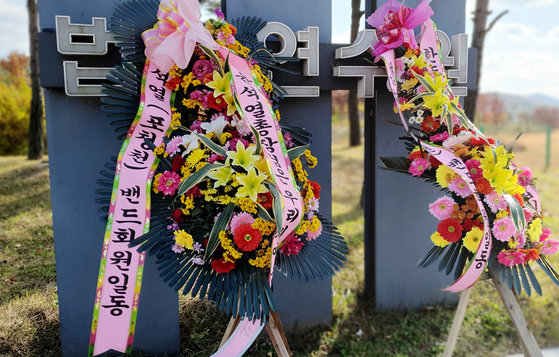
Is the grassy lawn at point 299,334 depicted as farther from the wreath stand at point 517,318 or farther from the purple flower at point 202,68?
the purple flower at point 202,68

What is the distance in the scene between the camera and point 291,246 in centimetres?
171

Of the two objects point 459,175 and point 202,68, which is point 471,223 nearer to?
point 459,175

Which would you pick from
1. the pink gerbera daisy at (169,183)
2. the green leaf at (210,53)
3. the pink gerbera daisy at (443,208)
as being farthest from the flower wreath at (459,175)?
the pink gerbera daisy at (169,183)

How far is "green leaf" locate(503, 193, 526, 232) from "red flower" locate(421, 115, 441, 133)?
21.6 inches

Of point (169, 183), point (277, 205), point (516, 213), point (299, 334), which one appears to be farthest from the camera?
point (299, 334)

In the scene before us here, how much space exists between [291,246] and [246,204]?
32 centimetres

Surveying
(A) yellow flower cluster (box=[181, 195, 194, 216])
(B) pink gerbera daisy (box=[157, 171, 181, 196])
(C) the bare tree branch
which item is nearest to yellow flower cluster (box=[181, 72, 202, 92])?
(B) pink gerbera daisy (box=[157, 171, 181, 196])

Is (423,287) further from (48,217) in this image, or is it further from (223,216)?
(48,217)

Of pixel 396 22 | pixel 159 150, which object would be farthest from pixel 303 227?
pixel 396 22

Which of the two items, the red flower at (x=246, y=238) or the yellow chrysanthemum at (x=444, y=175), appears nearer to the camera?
the red flower at (x=246, y=238)

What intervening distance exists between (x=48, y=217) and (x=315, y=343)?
218cm

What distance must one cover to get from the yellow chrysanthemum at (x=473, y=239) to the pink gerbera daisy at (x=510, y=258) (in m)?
0.14

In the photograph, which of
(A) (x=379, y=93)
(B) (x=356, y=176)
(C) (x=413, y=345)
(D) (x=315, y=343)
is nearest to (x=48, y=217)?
(D) (x=315, y=343)

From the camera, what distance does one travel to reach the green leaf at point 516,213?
1872mm
